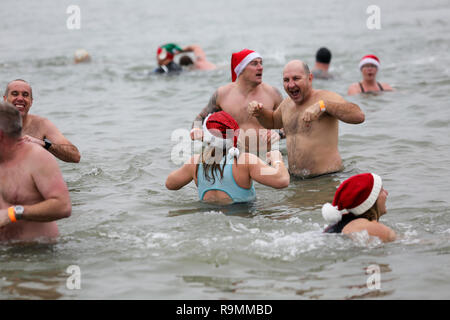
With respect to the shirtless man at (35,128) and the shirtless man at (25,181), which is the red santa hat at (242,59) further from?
the shirtless man at (25,181)

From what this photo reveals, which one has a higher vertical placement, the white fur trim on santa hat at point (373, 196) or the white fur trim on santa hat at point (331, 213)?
the white fur trim on santa hat at point (373, 196)

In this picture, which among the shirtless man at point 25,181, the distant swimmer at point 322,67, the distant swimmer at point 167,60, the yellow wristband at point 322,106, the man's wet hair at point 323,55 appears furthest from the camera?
the distant swimmer at point 167,60

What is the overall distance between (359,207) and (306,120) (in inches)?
88.8

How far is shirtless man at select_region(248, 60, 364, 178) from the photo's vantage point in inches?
303

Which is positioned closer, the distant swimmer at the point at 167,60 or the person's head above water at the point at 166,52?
the person's head above water at the point at 166,52

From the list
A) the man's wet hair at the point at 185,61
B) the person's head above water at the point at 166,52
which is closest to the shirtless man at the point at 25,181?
the person's head above water at the point at 166,52

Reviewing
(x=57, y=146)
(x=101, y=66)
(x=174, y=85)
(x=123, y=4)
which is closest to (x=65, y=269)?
(x=57, y=146)

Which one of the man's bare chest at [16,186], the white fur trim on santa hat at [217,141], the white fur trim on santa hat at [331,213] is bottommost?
the white fur trim on santa hat at [331,213]

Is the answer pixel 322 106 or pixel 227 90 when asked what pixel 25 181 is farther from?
pixel 227 90

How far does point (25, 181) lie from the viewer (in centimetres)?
537

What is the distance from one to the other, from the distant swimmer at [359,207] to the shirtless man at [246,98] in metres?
3.08

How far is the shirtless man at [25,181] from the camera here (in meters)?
5.23

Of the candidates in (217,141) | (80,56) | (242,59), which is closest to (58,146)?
(217,141)
